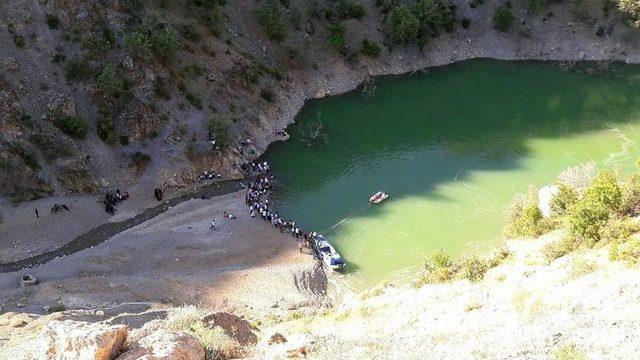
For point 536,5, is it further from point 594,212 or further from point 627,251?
point 627,251

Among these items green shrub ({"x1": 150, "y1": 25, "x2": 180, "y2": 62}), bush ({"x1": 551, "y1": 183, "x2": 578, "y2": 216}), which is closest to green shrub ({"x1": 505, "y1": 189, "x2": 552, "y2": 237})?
bush ({"x1": 551, "y1": 183, "x2": 578, "y2": 216})

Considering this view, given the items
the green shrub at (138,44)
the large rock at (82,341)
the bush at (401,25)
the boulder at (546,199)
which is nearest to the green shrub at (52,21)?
the green shrub at (138,44)

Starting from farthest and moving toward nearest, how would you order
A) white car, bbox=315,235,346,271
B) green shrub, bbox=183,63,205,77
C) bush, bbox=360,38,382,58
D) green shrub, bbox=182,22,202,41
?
bush, bbox=360,38,382,58, green shrub, bbox=182,22,202,41, green shrub, bbox=183,63,205,77, white car, bbox=315,235,346,271

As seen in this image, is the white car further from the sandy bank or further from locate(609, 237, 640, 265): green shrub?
locate(609, 237, 640, 265): green shrub

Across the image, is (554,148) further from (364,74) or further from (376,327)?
(376,327)

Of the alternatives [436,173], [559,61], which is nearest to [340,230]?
[436,173]

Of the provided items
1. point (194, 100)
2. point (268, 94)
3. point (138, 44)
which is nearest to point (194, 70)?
point (194, 100)

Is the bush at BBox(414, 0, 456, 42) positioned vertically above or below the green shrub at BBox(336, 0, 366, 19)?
below
